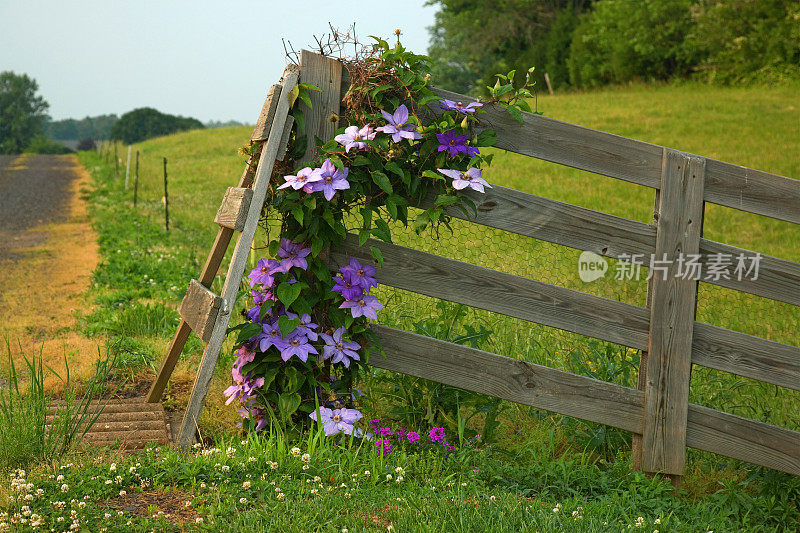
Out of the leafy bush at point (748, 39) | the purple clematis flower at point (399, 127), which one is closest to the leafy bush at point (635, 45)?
the leafy bush at point (748, 39)

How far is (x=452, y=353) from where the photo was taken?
3273 mm

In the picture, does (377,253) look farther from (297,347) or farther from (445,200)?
(297,347)

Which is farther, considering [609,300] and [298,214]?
[609,300]

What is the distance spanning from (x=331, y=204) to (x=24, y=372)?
267 cm

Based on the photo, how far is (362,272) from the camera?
3107 millimetres

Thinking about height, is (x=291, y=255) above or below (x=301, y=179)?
below

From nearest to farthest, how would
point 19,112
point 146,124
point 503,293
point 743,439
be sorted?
point 503,293, point 743,439, point 146,124, point 19,112

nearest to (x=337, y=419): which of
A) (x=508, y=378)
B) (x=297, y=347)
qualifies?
(x=297, y=347)

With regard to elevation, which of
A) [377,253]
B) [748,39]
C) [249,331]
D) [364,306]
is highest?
[748,39]

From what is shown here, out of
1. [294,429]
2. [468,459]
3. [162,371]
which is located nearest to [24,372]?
[162,371]

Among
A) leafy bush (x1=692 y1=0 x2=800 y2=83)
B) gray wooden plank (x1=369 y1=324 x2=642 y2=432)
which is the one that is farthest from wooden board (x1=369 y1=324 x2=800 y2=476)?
leafy bush (x1=692 y1=0 x2=800 y2=83)

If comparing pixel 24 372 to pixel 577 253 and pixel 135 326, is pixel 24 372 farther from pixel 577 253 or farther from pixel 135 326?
pixel 577 253

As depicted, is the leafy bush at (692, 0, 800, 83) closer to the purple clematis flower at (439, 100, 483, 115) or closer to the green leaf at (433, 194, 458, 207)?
the purple clematis flower at (439, 100, 483, 115)

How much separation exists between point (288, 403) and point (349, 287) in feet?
1.98
